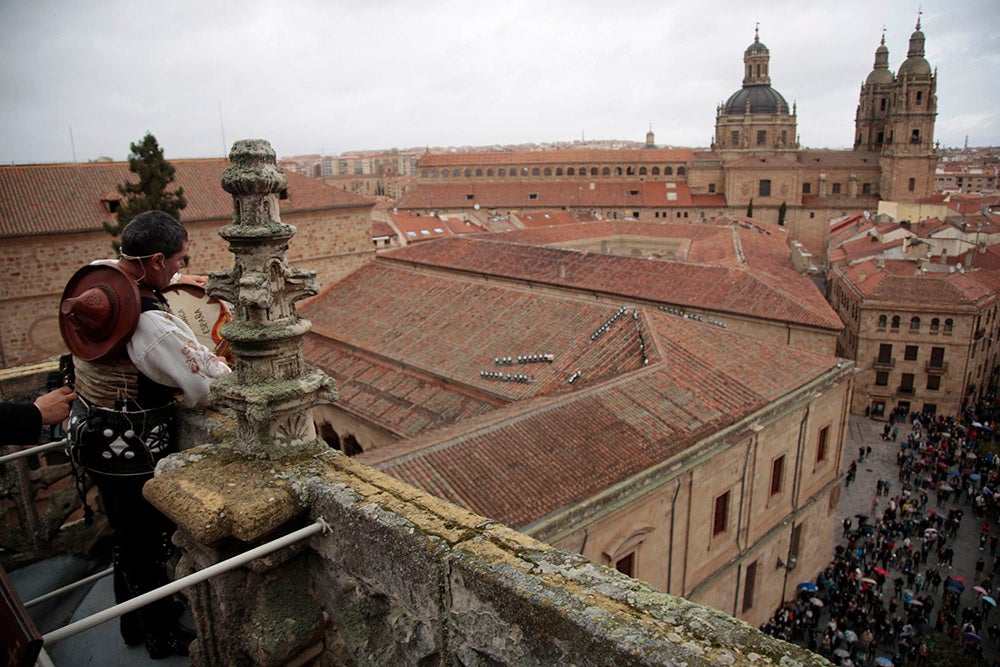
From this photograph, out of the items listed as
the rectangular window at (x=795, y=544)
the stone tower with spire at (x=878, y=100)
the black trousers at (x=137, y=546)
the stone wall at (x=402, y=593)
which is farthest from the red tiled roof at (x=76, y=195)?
the stone tower with spire at (x=878, y=100)

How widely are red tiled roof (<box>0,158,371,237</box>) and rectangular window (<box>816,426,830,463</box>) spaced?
23.1m

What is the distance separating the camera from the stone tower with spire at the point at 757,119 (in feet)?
266

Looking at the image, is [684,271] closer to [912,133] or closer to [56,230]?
[56,230]

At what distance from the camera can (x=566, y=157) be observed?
85.4m

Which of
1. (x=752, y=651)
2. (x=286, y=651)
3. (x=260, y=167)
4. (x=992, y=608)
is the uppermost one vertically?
(x=260, y=167)

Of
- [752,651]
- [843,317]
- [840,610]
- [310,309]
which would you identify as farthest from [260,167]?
[843,317]

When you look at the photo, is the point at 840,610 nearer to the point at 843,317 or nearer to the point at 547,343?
the point at 547,343

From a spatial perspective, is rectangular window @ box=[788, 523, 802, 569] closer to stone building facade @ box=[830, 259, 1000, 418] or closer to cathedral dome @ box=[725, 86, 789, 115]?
stone building facade @ box=[830, 259, 1000, 418]

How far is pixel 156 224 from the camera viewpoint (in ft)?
13.5

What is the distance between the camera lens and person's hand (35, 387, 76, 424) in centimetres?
398

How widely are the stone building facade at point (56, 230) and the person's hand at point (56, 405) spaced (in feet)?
75.8

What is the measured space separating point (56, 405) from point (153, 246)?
111 centimetres

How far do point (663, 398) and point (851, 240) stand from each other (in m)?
51.8

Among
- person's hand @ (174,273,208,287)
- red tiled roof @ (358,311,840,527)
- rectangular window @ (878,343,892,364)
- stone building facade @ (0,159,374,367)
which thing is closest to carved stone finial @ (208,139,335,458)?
person's hand @ (174,273,208,287)
